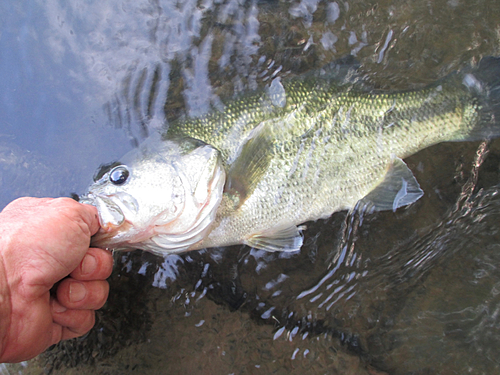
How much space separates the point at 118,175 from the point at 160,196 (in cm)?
25

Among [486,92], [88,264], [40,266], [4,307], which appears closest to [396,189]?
[486,92]

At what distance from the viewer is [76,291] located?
1594mm

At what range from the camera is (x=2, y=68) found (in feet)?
7.50

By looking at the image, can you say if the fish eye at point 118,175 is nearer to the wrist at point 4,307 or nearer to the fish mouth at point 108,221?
the fish mouth at point 108,221

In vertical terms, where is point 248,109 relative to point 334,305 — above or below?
above

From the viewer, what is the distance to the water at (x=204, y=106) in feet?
7.32

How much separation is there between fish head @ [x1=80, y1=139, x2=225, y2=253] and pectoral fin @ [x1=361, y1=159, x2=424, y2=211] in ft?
3.25

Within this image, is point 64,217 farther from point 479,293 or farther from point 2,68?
point 479,293

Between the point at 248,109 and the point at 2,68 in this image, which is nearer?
the point at 248,109

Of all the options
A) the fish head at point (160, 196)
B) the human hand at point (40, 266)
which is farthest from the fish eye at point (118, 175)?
the human hand at point (40, 266)

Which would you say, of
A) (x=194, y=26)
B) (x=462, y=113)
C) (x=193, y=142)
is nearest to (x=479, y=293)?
(x=462, y=113)

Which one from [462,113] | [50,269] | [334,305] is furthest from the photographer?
[334,305]

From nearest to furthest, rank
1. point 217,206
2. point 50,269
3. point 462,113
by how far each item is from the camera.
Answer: point 50,269
point 217,206
point 462,113

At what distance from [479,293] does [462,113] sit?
1.16 meters
